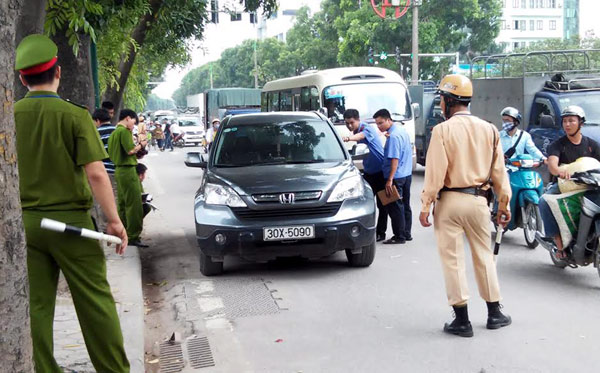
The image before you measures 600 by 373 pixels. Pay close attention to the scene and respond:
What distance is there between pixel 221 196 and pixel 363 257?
1634 mm

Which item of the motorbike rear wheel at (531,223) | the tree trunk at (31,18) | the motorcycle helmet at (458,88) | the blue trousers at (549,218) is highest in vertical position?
the tree trunk at (31,18)

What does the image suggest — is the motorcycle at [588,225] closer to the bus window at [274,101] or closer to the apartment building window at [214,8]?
the apartment building window at [214,8]

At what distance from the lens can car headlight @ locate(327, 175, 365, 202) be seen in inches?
333

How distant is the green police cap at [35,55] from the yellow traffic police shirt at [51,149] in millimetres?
127

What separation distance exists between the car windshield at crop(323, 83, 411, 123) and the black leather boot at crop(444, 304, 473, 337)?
13.5m

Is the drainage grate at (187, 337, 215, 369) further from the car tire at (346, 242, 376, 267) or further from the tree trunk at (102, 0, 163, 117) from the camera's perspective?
the tree trunk at (102, 0, 163, 117)

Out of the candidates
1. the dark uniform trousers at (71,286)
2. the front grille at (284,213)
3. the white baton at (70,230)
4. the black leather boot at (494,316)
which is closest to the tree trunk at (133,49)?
the front grille at (284,213)

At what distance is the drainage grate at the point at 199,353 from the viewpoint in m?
5.78

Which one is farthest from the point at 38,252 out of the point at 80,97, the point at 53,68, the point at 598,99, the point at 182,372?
the point at 598,99

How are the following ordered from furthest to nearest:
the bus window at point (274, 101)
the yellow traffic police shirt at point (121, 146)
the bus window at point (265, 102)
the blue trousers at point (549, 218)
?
1. the bus window at point (265, 102)
2. the bus window at point (274, 101)
3. the yellow traffic police shirt at point (121, 146)
4. the blue trousers at point (549, 218)

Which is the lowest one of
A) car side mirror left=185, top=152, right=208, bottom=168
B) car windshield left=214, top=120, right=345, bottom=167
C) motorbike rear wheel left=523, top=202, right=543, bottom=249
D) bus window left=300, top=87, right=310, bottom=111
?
motorbike rear wheel left=523, top=202, right=543, bottom=249

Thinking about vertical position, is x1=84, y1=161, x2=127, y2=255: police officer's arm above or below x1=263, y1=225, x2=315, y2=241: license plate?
above

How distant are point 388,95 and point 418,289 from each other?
1229cm

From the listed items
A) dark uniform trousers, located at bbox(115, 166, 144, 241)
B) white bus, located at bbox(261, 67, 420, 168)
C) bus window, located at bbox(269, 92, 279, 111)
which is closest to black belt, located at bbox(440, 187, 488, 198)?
dark uniform trousers, located at bbox(115, 166, 144, 241)
